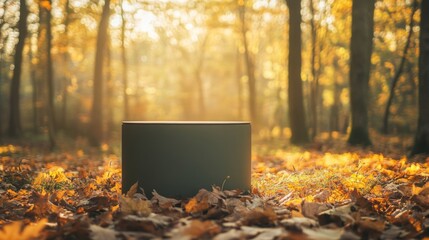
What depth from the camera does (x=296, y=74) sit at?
13.5 meters

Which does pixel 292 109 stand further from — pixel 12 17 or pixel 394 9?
pixel 12 17

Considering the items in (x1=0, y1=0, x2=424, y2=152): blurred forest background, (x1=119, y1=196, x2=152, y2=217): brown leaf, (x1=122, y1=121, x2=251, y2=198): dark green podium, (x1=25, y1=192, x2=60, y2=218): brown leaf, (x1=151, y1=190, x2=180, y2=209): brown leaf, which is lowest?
(x1=25, y1=192, x2=60, y2=218): brown leaf

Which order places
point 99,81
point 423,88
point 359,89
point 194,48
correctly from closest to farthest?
point 423,88 < point 359,89 < point 99,81 < point 194,48

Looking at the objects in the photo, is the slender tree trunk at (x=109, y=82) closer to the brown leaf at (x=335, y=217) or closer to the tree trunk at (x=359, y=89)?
the tree trunk at (x=359, y=89)

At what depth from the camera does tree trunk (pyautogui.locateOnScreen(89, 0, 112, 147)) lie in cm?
1395

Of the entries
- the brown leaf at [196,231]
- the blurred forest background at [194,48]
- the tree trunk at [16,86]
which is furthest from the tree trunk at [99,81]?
the brown leaf at [196,231]

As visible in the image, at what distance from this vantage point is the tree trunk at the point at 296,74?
44.1 feet

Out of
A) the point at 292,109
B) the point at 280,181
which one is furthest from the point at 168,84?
the point at 280,181

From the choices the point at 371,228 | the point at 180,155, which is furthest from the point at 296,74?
the point at 371,228

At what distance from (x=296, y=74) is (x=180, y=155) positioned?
1017 cm

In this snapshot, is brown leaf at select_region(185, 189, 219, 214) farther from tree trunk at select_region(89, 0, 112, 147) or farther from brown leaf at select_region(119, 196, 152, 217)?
tree trunk at select_region(89, 0, 112, 147)

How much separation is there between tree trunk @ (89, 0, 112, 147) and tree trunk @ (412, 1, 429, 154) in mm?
9634

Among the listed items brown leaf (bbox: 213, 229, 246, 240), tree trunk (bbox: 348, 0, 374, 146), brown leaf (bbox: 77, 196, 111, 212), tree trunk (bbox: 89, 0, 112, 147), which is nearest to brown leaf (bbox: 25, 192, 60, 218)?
brown leaf (bbox: 77, 196, 111, 212)

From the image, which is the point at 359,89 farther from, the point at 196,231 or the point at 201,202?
the point at 196,231
